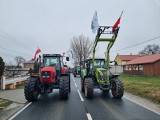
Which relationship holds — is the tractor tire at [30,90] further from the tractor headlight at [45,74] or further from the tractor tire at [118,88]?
the tractor tire at [118,88]

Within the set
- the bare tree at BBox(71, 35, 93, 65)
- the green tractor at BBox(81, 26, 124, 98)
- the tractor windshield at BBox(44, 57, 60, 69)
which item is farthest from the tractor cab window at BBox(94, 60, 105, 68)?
the bare tree at BBox(71, 35, 93, 65)

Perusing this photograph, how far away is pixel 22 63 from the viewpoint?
446 ft

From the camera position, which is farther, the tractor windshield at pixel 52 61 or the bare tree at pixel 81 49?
the bare tree at pixel 81 49

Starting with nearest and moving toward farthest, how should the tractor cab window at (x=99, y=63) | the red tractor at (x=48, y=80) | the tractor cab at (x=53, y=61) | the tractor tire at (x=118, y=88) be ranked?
the red tractor at (x=48, y=80), the tractor tire at (x=118, y=88), the tractor cab at (x=53, y=61), the tractor cab window at (x=99, y=63)

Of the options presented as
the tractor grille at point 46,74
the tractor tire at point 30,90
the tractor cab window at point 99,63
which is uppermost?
the tractor cab window at point 99,63

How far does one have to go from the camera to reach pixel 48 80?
1367 centimetres

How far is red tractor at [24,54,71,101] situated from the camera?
13.1m

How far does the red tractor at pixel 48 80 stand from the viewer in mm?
13062

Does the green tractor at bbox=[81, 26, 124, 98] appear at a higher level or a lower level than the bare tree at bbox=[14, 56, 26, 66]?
lower

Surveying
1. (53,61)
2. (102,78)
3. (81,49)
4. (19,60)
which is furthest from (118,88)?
(19,60)

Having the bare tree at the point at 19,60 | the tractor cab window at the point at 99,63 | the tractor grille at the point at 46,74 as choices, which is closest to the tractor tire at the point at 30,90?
the tractor grille at the point at 46,74

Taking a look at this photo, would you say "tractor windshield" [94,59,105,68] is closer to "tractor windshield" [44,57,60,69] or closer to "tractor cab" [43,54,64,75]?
"tractor cab" [43,54,64,75]

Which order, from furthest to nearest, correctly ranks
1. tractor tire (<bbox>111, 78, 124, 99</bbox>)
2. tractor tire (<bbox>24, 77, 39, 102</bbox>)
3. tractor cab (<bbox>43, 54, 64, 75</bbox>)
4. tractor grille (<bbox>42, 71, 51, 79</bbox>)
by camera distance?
tractor cab (<bbox>43, 54, 64, 75</bbox>)
tractor grille (<bbox>42, 71, 51, 79</bbox>)
tractor tire (<bbox>111, 78, 124, 99</bbox>)
tractor tire (<bbox>24, 77, 39, 102</bbox>)

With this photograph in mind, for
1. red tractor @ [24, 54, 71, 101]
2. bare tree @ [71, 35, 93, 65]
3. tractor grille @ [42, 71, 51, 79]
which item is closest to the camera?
red tractor @ [24, 54, 71, 101]
